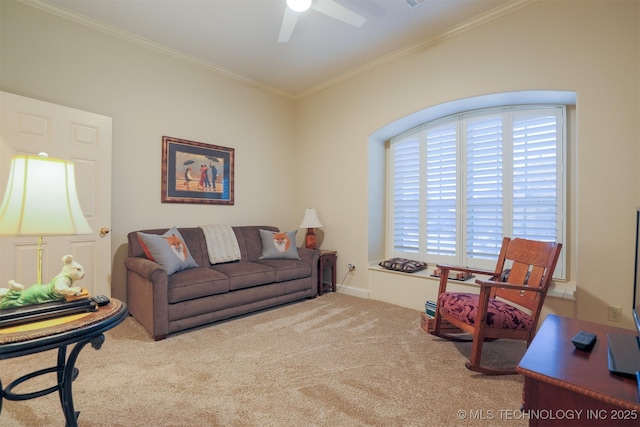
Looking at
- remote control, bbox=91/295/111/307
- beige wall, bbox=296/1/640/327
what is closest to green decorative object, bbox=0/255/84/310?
remote control, bbox=91/295/111/307

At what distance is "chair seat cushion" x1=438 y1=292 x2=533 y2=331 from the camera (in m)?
2.00

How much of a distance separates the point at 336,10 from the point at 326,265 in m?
2.80

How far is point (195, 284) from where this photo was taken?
2689mm

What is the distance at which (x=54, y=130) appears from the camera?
264 centimetres

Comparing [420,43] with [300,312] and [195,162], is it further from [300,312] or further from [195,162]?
[300,312]

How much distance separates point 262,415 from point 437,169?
3.09m

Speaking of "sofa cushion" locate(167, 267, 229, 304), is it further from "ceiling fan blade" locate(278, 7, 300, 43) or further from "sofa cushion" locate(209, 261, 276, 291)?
"ceiling fan blade" locate(278, 7, 300, 43)

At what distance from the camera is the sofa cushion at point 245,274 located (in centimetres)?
298

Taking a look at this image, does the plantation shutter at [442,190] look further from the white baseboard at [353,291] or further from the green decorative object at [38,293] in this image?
the green decorative object at [38,293]

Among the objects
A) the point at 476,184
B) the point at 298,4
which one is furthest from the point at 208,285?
the point at 476,184

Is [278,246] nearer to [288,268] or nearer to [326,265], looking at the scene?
[288,268]

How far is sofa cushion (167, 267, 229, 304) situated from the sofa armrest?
0.23 ft

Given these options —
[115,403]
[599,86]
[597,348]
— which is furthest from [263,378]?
[599,86]

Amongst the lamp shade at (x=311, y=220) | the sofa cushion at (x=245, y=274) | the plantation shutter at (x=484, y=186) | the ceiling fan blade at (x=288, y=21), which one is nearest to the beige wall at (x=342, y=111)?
the lamp shade at (x=311, y=220)
